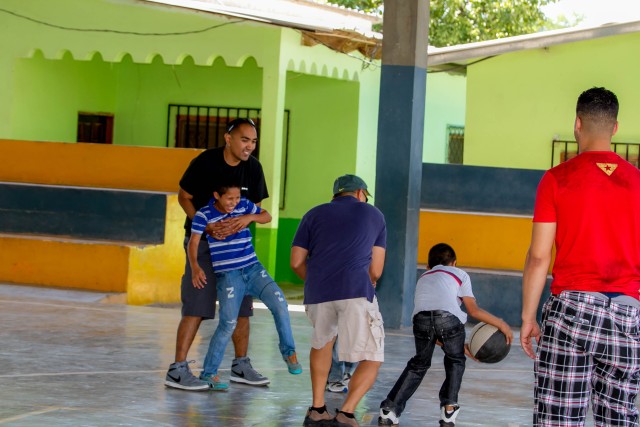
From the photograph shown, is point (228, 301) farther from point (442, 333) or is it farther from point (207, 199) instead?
point (442, 333)

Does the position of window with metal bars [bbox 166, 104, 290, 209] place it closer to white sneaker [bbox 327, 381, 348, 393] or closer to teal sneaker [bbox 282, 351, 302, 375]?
white sneaker [bbox 327, 381, 348, 393]

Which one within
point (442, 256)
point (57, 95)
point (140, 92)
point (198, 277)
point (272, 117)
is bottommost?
point (198, 277)

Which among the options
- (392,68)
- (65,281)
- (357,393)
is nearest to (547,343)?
(357,393)

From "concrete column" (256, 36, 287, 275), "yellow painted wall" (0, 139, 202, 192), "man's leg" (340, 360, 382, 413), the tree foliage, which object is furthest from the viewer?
the tree foliage

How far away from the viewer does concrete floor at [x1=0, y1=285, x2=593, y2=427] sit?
7.41 metres

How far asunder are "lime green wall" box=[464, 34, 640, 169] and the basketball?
10214 mm

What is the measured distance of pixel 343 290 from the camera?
7008 millimetres

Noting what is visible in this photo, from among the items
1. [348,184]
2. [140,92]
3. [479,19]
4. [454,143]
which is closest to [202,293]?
[348,184]

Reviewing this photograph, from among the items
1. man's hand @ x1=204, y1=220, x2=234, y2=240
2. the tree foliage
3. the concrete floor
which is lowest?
the concrete floor

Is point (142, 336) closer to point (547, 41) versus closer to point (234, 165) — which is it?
point (234, 165)

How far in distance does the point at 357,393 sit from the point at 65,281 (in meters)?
8.40

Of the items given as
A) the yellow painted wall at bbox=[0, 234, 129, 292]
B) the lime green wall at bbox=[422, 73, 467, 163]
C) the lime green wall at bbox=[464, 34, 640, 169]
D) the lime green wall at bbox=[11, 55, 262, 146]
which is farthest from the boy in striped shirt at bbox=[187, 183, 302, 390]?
the lime green wall at bbox=[422, 73, 467, 163]

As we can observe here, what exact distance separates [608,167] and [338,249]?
229 centimetres

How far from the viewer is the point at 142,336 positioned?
10.8 m
